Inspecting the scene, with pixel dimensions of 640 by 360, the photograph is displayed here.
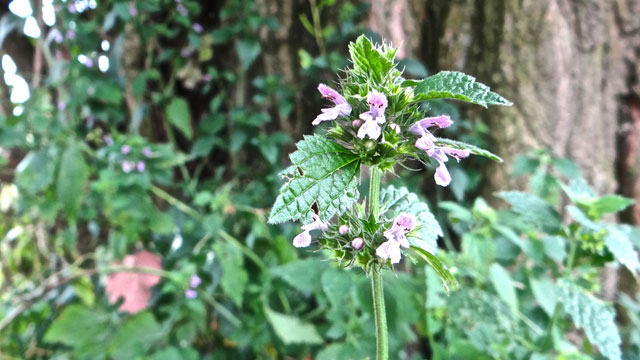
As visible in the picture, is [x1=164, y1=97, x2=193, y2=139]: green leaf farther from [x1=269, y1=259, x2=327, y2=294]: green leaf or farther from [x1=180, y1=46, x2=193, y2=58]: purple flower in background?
[x1=269, y1=259, x2=327, y2=294]: green leaf

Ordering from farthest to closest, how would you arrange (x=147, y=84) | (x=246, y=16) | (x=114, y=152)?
(x=147, y=84) → (x=246, y=16) → (x=114, y=152)

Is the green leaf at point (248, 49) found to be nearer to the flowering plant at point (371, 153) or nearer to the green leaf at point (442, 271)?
the flowering plant at point (371, 153)

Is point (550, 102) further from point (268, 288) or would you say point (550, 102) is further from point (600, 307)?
point (268, 288)

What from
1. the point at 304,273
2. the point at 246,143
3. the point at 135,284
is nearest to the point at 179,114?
the point at 246,143

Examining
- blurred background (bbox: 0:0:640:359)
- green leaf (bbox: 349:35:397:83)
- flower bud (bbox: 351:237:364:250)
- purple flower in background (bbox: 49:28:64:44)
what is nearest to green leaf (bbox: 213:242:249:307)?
blurred background (bbox: 0:0:640:359)

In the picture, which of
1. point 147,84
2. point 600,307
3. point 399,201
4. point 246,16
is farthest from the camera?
point 147,84

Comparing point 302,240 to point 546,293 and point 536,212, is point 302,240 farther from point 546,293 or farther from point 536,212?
point 546,293

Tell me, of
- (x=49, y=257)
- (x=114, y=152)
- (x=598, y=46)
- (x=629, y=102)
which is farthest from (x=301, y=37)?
(x=49, y=257)
